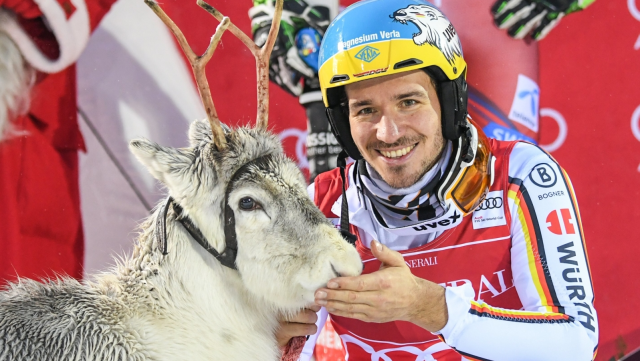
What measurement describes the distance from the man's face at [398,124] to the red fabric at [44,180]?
87.7 inches

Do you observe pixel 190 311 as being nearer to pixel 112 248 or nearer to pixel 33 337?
pixel 33 337

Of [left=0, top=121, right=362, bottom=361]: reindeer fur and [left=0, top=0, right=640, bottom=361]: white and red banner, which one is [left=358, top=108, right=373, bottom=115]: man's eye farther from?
[left=0, top=0, right=640, bottom=361]: white and red banner

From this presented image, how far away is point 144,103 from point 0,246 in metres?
1.30

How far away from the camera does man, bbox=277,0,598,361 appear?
6.16 feet

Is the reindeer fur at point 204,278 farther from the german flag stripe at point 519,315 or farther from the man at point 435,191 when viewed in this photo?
the german flag stripe at point 519,315

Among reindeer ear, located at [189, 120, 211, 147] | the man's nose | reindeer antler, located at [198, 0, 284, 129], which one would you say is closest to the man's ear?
reindeer ear, located at [189, 120, 211, 147]

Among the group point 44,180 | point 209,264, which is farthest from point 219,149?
point 44,180

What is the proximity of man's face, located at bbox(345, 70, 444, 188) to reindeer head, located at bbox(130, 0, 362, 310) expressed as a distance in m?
0.48

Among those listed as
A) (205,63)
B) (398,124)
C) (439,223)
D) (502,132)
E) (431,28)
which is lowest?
(439,223)

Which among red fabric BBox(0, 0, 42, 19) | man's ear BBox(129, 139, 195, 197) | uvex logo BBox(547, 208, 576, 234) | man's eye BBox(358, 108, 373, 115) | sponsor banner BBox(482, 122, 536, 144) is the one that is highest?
red fabric BBox(0, 0, 42, 19)

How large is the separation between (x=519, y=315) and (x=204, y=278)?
42.8 inches

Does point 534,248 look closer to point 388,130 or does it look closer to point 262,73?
point 388,130

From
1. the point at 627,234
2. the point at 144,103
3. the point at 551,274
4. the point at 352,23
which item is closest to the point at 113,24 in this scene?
the point at 144,103

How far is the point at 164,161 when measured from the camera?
5.49 feet
